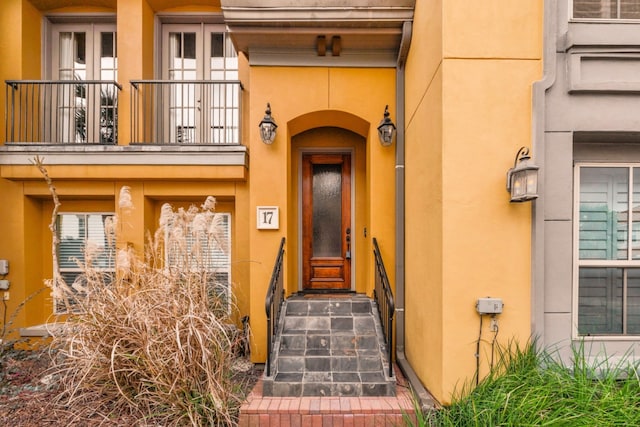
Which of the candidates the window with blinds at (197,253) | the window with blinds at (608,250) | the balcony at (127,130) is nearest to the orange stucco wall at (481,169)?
the window with blinds at (608,250)

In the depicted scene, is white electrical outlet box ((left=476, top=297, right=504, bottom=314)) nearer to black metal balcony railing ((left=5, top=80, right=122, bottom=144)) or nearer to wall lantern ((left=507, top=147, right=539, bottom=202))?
wall lantern ((left=507, top=147, right=539, bottom=202))

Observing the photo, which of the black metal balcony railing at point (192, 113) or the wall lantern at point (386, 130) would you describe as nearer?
the wall lantern at point (386, 130)

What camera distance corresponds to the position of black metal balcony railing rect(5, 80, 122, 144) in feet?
17.7

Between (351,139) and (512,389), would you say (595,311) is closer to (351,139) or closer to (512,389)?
(512,389)

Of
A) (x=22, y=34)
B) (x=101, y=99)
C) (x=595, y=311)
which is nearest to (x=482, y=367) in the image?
(x=595, y=311)

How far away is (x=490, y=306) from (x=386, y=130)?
2.64 meters

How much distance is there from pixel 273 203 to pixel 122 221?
2576 millimetres

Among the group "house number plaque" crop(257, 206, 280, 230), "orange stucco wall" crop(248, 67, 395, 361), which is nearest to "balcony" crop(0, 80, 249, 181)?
"orange stucco wall" crop(248, 67, 395, 361)

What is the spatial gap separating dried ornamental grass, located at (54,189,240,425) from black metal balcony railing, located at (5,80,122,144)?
319 centimetres

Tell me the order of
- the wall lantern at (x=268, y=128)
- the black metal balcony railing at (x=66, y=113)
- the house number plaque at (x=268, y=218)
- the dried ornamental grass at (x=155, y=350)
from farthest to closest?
the black metal balcony railing at (x=66, y=113) < the house number plaque at (x=268, y=218) < the wall lantern at (x=268, y=128) < the dried ornamental grass at (x=155, y=350)

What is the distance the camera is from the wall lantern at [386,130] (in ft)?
14.6

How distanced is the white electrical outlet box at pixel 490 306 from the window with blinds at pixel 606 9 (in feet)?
9.55

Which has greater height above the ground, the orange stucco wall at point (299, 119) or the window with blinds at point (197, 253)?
the orange stucco wall at point (299, 119)

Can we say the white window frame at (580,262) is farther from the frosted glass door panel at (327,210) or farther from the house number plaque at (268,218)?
the house number plaque at (268,218)
